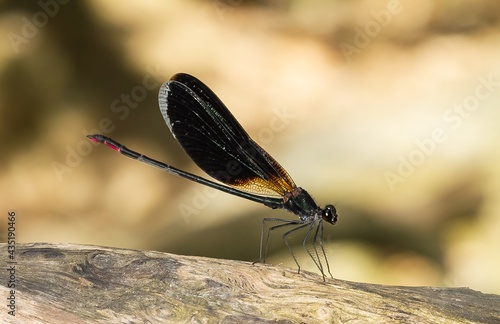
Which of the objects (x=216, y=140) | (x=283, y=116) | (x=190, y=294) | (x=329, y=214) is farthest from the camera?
(x=283, y=116)

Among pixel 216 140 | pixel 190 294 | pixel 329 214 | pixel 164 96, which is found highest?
pixel 164 96

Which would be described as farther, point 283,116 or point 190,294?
point 283,116

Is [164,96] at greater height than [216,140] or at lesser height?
greater

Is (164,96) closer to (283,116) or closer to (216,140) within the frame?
(216,140)

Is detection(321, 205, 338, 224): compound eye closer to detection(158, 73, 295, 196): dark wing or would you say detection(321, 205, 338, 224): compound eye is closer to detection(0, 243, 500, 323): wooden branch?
detection(158, 73, 295, 196): dark wing

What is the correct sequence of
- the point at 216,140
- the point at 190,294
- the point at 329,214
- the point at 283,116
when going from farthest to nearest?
the point at 283,116 → the point at 216,140 → the point at 329,214 → the point at 190,294

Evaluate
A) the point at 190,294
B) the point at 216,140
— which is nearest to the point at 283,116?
the point at 216,140

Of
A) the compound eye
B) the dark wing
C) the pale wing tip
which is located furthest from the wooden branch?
the pale wing tip
